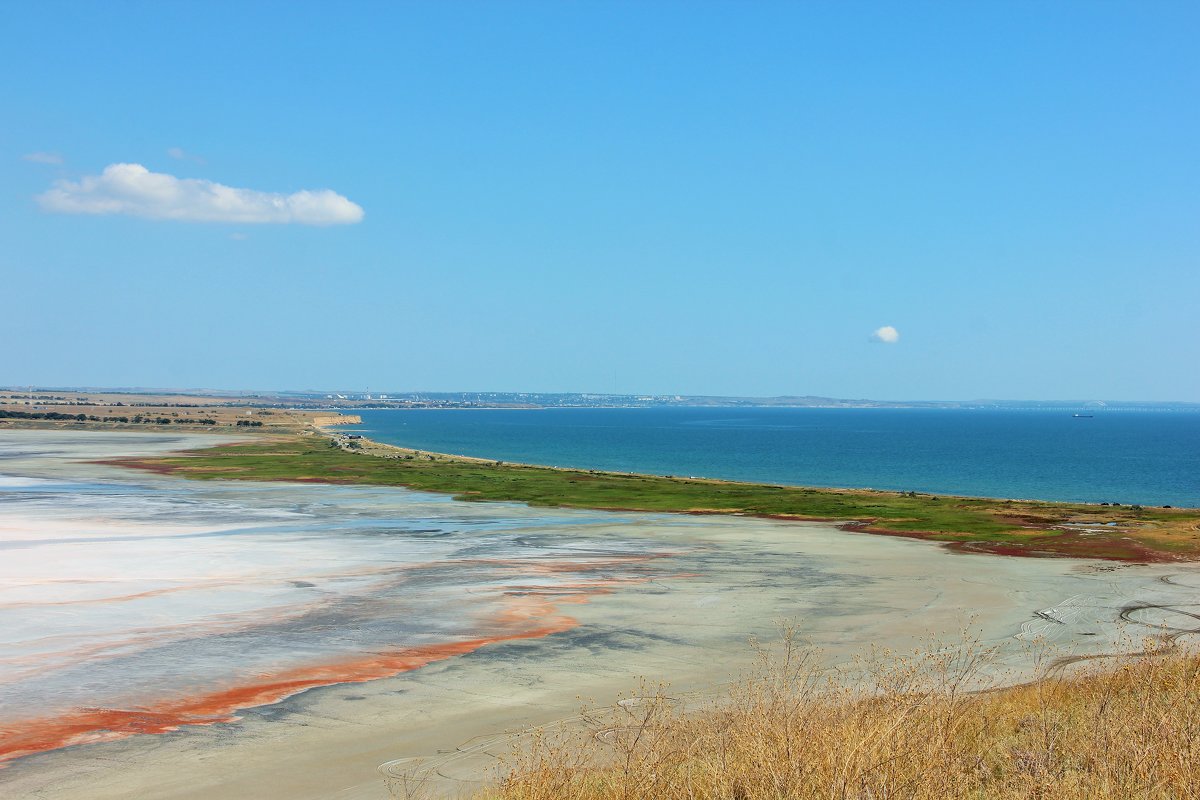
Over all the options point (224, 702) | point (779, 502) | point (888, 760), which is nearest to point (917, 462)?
point (779, 502)

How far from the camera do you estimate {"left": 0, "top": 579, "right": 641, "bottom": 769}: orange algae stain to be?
577 inches

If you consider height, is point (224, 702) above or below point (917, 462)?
above

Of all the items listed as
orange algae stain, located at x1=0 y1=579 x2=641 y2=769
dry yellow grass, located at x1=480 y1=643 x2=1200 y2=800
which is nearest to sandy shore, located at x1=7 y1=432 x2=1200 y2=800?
orange algae stain, located at x1=0 y1=579 x2=641 y2=769

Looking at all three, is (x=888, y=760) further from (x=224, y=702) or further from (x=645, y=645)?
(x=645, y=645)

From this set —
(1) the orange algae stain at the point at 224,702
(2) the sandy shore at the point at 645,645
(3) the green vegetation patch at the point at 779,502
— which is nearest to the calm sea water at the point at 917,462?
(3) the green vegetation patch at the point at 779,502

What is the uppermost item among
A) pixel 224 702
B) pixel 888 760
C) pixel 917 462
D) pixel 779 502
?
pixel 888 760

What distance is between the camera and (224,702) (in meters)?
16.6

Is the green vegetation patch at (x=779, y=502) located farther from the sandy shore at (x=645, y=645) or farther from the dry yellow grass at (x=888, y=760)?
the dry yellow grass at (x=888, y=760)

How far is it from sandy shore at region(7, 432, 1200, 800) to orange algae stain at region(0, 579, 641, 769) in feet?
1.18

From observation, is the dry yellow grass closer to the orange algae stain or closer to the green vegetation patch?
the orange algae stain

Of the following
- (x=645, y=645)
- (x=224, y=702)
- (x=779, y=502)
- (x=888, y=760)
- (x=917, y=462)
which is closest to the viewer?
(x=888, y=760)

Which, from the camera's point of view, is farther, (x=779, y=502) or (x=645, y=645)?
(x=779, y=502)

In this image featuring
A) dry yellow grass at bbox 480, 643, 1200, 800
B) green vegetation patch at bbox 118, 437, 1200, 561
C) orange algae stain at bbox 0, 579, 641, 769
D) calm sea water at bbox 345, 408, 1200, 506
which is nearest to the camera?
dry yellow grass at bbox 480, 643, 1200, 800

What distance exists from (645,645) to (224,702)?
28.8 ft
